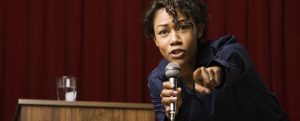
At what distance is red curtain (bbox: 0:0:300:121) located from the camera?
386 cm

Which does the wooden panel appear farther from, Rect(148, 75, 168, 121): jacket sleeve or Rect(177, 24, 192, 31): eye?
Rect(177, 24, 192, 31): eye

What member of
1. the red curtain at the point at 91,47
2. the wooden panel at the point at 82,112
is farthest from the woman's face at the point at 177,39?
the red curtain at the point at 91,47

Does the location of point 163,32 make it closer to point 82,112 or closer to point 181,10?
point 181,10

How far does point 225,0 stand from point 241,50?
2.42 meters

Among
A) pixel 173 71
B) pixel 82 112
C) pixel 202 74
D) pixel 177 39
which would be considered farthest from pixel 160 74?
pixel 82 112

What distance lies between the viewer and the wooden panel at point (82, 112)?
107 inches

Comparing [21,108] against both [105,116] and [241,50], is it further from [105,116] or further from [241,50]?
[241,50]

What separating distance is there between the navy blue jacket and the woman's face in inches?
2.0

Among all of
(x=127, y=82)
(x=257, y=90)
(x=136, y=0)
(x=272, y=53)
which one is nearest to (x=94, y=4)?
(x=136, y=0)

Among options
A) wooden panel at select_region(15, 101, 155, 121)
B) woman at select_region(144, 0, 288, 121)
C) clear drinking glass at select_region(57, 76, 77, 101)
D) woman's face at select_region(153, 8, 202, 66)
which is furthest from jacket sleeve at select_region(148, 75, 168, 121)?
clear drinking glass at select_region(57, 76, 77, 101)

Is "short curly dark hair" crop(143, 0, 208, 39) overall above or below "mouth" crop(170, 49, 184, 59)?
above

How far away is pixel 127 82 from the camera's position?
3945 millimetres

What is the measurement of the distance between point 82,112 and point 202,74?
1344mm

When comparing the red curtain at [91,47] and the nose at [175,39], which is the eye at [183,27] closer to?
the nose at [175,39]
